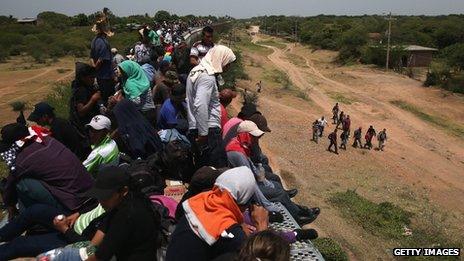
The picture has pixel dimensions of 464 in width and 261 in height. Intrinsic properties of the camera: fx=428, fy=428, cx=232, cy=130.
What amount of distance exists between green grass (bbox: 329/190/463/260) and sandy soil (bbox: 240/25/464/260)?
0.47 metres

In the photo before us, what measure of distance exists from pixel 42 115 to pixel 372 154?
18.1 metres

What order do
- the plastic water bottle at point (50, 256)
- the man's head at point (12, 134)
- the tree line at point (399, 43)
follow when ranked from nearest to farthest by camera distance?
the plastic water bottle at point (50, 256) < the man's head at point (12, 134) < the tree line at point (399, 43)

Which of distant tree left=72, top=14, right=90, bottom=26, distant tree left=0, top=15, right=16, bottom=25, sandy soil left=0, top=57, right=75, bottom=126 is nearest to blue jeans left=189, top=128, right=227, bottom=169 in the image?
sandy soil left=0, top=57, right=75, bottom=126

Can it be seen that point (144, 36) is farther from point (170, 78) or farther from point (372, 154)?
point (372, 154)

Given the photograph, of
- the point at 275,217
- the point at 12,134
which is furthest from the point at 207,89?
the point at 12,134

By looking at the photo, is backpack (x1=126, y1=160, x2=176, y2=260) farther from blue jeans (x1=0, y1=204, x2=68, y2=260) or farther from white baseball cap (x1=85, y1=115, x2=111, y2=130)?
blue jeans (x1=0, y1=204, x2=68, y2=260)

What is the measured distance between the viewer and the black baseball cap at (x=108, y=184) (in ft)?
10.1

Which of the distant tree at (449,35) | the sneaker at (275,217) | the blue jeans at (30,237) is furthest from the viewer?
the distant tree at (449,35)

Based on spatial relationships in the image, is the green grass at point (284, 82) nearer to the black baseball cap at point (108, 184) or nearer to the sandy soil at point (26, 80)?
the sandy soil at point (26, 80)

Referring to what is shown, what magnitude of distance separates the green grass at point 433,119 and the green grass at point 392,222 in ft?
49.8

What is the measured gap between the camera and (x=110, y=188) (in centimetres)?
307

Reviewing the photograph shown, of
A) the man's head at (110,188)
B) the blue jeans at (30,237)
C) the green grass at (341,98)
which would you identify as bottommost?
the green grass at (341,98)

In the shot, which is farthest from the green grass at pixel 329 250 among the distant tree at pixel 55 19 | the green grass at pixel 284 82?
the distant tree at pixel 55 19

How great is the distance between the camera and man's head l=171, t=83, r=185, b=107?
20.1ft
